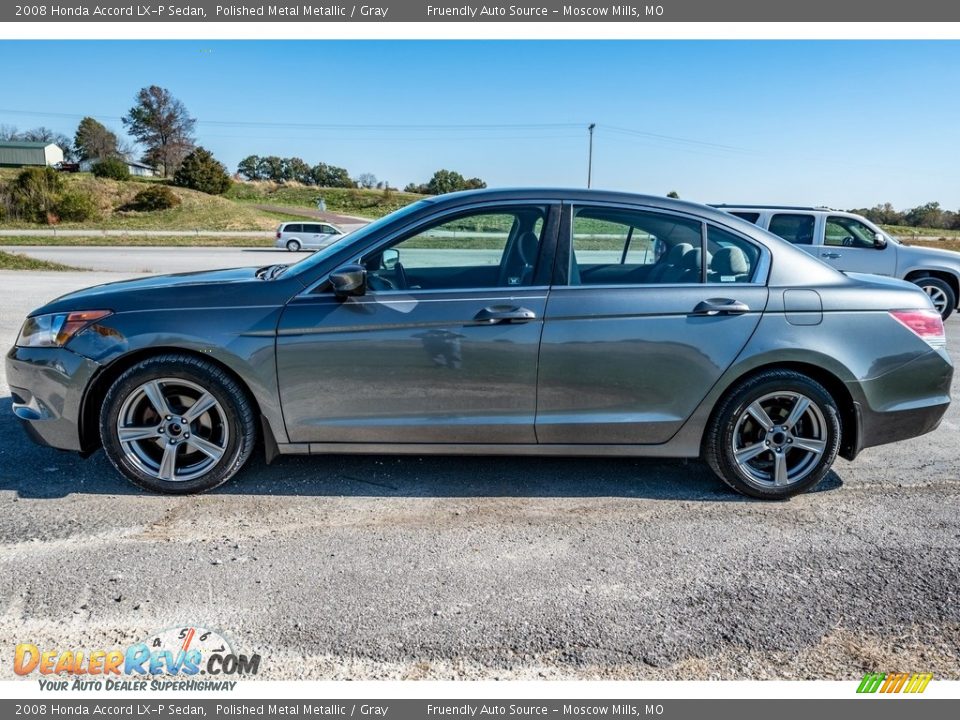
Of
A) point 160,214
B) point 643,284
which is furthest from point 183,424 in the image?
point 160,214

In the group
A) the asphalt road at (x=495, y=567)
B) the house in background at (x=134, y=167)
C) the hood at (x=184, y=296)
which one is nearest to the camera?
the asphalt road at (x=495, y=567)

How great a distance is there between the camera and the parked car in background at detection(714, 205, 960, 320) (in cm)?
1092

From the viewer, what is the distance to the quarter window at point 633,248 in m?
3.95

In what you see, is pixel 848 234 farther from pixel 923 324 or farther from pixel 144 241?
pixel 144 241

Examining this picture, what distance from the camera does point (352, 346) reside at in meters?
3.73

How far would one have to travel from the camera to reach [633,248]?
161 inches

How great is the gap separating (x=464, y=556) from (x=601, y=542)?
70 cm

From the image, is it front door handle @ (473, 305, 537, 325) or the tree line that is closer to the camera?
front door handle @ (473, 305, 537, 325)

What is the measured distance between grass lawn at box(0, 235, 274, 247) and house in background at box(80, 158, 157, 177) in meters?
44.1

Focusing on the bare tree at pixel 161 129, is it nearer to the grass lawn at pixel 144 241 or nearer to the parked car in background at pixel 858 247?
the grass lawn at pixel 144 241

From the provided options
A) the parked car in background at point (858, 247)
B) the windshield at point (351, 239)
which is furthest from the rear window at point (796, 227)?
the windshield at point (351, 239)

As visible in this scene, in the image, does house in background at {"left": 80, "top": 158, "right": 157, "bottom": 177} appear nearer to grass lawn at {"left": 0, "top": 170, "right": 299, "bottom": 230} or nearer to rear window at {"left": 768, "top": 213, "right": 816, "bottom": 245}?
grass lawn at {"left": 0, "top": 170, "right": 299, "bottom": 230}

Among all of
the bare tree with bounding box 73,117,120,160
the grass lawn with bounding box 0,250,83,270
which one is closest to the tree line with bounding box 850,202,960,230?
the grass lawn with bounding box 0,250,83,270

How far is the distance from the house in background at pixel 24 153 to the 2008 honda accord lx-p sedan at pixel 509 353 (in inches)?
3934
